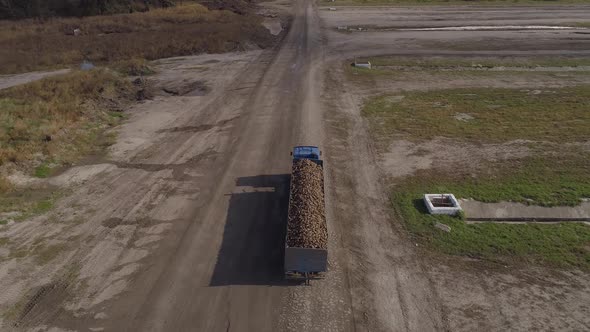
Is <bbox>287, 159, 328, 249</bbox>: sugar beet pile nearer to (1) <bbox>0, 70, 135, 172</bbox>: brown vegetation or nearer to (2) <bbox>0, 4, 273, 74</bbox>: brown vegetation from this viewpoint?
(1) <bbox>0, 70, 135, 172</bbox>: brown vegetation

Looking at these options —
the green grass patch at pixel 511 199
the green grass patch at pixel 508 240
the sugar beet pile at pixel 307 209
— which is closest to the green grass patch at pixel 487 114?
the green grass patch at pixel 511 199

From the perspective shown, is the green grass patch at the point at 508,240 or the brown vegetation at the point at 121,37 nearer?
the green grass patch at the point at 508,240

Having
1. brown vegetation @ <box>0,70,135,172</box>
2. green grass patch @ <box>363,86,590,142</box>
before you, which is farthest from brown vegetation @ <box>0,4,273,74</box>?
green grass patch @ <box>363,86,590,142</box>

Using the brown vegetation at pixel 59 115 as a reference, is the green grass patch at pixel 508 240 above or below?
below

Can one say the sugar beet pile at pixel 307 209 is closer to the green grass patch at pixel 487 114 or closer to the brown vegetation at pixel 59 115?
the green grass patch at pixel 487 114

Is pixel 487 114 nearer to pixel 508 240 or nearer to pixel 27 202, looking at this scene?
pixel 508 240

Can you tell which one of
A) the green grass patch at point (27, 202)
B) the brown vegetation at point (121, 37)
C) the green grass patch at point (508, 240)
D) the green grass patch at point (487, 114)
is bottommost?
the green grass patch at point (508, 240)
